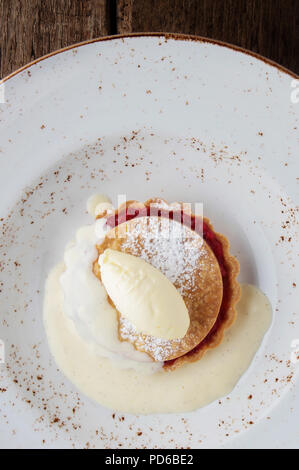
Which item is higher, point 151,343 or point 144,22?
point 144,22

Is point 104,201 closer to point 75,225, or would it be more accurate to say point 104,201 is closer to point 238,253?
point 75,225

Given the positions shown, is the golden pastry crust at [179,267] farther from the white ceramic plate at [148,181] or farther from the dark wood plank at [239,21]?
the dark wood plank at [239,21]

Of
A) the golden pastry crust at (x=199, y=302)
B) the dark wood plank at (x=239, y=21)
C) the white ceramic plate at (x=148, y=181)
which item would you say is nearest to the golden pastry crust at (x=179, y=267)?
the golden pastry crust at (x=199, y=302)

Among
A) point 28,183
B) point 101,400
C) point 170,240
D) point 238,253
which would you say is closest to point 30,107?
point 28,183

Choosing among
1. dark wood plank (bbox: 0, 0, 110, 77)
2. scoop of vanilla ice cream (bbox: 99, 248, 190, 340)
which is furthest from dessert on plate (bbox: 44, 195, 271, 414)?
dark wood plank (bbox: 0, 0, 110, 77)

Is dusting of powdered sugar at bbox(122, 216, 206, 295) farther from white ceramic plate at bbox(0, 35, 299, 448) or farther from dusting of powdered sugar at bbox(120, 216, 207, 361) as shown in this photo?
white ceramic plate at bbox(0, 35, 299, 448)

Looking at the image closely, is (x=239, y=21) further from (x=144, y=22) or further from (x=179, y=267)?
(x=179, y=267)

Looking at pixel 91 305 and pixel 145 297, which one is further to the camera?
pixel 91 305

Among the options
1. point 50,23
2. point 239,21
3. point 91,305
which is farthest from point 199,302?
point 50,23
